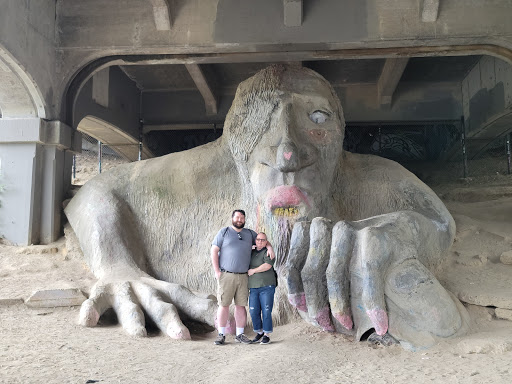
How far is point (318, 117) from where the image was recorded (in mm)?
3537

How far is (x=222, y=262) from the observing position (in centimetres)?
264

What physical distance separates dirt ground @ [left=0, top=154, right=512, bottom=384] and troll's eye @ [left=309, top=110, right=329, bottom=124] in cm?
126

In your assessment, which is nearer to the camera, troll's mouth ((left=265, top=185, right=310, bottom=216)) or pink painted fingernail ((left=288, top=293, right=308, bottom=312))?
pink painted fingernail ((left=288, top=293, right=308, bottom=312))

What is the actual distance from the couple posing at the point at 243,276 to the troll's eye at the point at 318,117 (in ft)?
3.66

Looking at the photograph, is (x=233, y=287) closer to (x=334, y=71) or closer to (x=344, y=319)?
(x=344, y=319)

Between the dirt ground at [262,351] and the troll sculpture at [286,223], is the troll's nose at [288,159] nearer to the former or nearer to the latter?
the troll sculpture at [286,223]

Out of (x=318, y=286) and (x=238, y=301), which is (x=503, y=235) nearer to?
(x=318, y=286)

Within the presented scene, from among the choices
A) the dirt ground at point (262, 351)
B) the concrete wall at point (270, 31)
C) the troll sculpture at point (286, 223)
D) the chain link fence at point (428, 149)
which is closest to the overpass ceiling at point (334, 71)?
the chain link fence at point (428, 149)

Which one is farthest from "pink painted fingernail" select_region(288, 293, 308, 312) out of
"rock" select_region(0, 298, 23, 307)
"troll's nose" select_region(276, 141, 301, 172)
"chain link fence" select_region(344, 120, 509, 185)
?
"chain link fence" select_region(344, 120, 509, 185)

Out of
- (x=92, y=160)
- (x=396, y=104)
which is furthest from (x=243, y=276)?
(x=92, y=160)

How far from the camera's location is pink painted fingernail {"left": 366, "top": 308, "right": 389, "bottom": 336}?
7.99 ft

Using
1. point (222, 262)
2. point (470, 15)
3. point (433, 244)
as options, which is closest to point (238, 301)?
point (222, 262)

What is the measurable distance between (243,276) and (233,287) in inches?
2.9

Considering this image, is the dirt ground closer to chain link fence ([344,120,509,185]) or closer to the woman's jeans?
the woman's jeans
